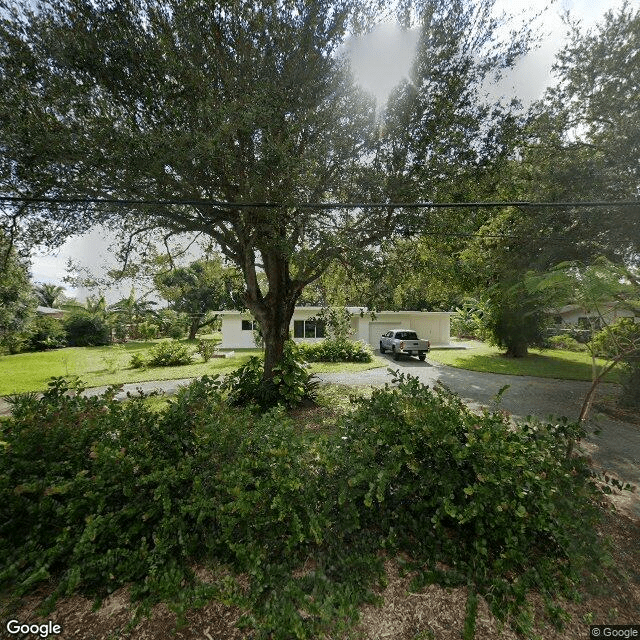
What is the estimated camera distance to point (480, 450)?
2.82 meters

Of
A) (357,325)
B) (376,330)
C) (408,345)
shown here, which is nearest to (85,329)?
(357,325)

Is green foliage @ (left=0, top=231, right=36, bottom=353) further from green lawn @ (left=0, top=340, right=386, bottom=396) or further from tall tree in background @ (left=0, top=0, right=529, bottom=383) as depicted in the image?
tall tree in background @ (left=0, top=0, right=529, bottom=383)

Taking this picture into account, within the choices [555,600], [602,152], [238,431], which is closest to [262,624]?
[238,431]

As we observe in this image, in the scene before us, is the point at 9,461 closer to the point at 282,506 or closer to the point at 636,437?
the point at 282,506

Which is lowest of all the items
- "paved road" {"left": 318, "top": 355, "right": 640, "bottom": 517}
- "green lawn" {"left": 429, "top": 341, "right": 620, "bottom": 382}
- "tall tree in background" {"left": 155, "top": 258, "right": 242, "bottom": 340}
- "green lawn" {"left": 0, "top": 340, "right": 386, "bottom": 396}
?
"paved road" {"left": 318, "top": 355, "right": 640, "bottom": 517}

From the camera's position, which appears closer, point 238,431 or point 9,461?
point 9,461

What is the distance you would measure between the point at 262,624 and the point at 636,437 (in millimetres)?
8817

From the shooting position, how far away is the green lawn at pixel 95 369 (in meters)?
12.9

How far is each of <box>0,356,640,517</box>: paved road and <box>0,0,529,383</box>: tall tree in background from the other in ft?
16.1

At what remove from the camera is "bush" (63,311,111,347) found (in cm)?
2678

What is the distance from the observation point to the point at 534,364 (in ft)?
56.5

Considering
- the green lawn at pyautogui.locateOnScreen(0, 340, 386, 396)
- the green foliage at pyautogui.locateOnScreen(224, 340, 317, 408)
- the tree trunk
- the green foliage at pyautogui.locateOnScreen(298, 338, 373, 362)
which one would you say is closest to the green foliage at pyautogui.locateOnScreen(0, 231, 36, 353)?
the green lawn at pyautogui.locateOnScreen(0, 340, 386, 396)

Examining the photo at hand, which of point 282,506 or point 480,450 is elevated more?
point 480,450

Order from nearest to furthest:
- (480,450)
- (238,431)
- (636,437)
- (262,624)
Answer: (262,624), (480,450), (238,431), (636,437)
